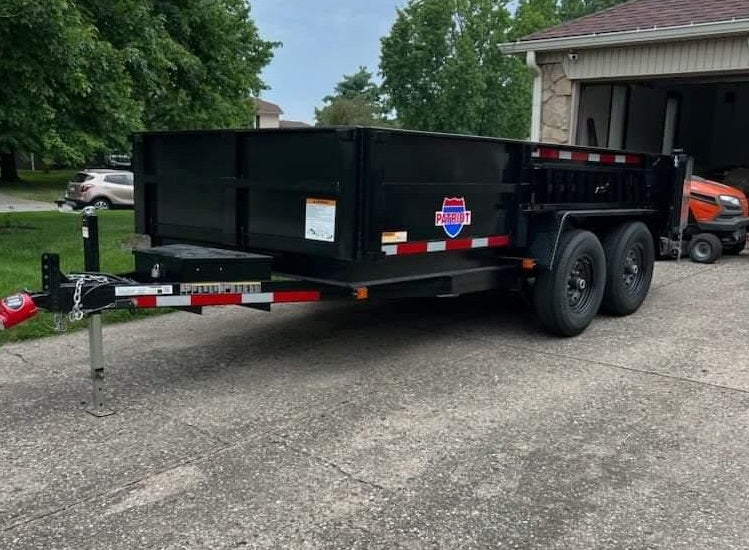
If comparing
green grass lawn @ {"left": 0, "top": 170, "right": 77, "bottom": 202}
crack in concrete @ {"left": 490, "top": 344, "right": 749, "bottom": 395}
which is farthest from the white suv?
crack in concrete @ {"left": 490, "top": 344, "right": 749, "bottom": 395}

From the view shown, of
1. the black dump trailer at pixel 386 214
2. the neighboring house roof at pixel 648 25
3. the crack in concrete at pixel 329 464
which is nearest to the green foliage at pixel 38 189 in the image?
the neighboring house roof at pixel 648 25

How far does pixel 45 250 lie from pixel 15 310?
7287 millimetres

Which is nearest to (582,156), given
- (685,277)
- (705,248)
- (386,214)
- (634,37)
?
(386,214)

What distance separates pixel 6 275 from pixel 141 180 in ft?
10.3

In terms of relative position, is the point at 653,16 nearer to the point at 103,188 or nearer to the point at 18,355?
the point at 18,355

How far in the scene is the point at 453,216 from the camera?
17.8 feet

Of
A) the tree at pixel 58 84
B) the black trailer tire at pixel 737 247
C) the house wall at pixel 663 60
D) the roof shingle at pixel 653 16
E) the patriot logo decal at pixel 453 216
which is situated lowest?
the black trailer tire at pixel 737 247

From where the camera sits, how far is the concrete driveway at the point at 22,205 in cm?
2155

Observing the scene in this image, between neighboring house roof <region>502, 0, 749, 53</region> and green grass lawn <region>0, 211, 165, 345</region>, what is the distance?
8.17m

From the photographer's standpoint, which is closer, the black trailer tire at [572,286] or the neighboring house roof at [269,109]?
the black trailer tire at [572,286]

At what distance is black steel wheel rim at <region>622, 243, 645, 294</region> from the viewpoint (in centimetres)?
754

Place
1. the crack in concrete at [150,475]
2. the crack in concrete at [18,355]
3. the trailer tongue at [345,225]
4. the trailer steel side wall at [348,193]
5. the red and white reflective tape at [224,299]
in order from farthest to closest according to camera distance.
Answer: the crack in concrete at [18,355] → the trailer steel side wall at [348,193] → the trailer tongue at [345,225] → the red and white reflective tape at [224,299] → the crack in concrete at [150,475]

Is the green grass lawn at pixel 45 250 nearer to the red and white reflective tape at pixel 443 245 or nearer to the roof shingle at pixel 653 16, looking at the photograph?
the red and white reflective tape at pixel 443 245

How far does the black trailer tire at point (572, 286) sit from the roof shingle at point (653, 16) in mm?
6757
